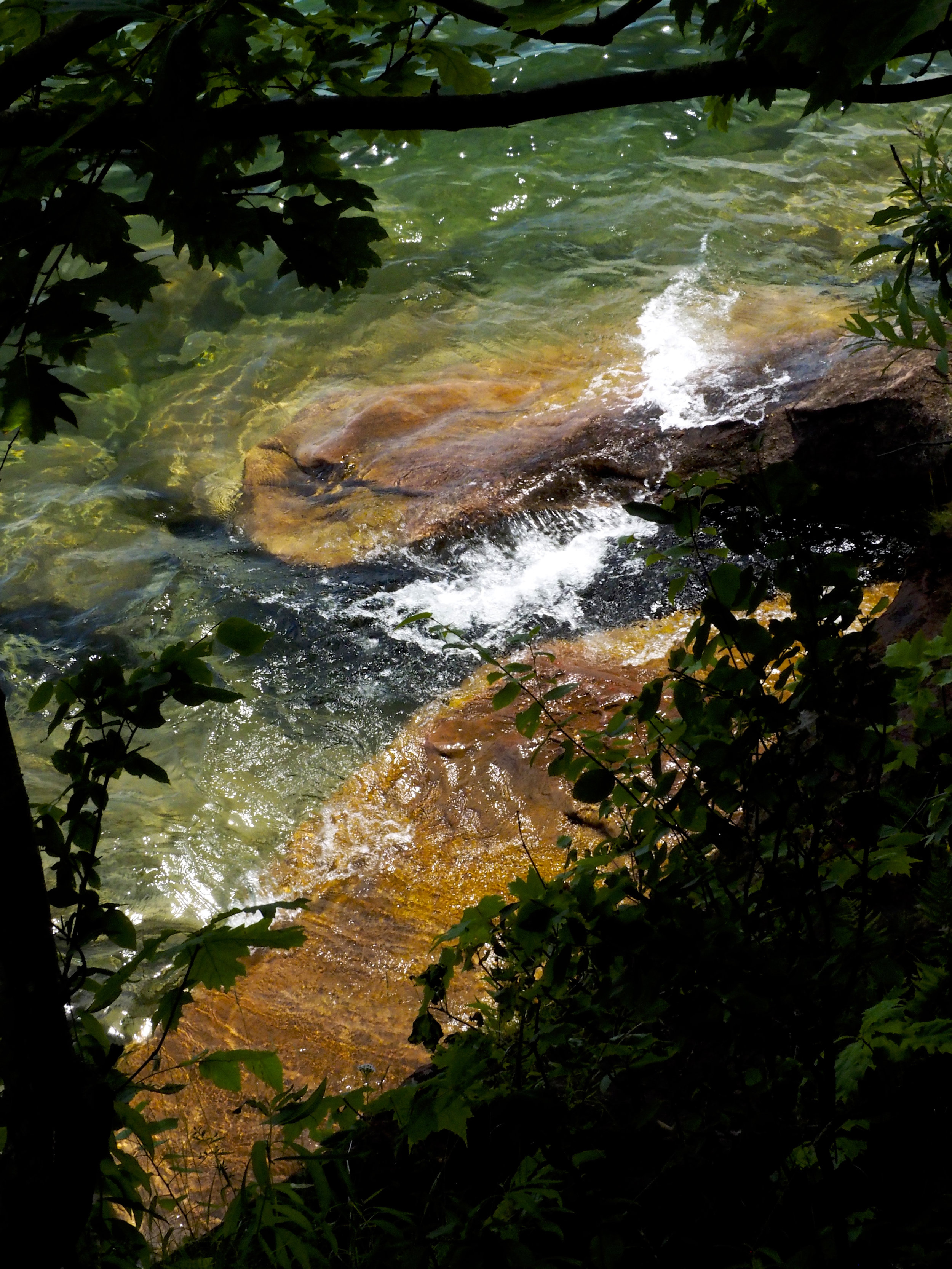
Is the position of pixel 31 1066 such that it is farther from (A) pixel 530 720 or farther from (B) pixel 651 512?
(B) pixel 651 512

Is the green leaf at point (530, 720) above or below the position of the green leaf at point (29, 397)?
below

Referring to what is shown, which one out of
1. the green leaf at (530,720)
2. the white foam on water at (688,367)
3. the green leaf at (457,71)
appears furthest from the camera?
the white foam on water at (688,367)

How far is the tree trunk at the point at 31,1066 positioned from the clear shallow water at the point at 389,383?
11.8ft

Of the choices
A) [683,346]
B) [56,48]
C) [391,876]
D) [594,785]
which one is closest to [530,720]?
[594,785]

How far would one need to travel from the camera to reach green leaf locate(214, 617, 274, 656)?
1.61m

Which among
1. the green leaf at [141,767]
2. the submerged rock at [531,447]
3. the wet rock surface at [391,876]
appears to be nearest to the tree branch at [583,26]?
the green leaf at [141,767]

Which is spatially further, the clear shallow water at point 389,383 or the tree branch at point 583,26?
the clear shallow water at point 389,383

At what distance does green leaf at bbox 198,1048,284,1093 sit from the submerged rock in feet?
15.5

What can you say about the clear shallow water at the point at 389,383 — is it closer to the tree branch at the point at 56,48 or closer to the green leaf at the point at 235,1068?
the green leaf at the point at 235,1068

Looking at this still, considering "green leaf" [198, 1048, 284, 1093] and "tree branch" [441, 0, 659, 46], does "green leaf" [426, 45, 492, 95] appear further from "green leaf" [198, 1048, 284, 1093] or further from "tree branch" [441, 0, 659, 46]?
"green leaf" [198, 1048, 284, 1093]

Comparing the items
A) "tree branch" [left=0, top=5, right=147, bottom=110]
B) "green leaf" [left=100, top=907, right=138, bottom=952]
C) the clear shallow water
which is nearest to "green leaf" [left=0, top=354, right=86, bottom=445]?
"tree branch" [left=0, top=5, right=147, bottom=110]

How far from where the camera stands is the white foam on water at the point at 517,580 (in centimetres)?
618

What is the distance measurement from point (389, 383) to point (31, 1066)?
8.59 metres

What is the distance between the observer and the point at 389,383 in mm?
9352
